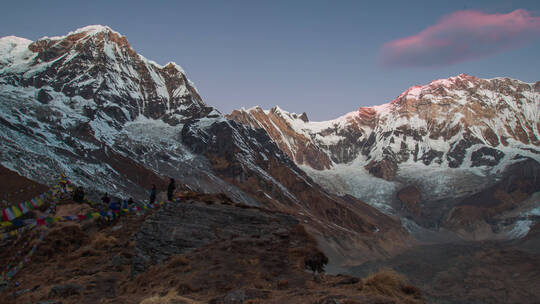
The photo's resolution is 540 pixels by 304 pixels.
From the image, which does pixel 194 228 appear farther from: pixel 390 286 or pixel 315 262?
pixel 390 286

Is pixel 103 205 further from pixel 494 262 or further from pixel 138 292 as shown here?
pixel 494 262

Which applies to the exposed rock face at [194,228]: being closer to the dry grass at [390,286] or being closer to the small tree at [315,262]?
the small tree at [315,262]

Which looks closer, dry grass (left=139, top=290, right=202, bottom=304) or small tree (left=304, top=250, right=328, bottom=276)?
dry grass (left=139, top=290, right=202, bottom=304)

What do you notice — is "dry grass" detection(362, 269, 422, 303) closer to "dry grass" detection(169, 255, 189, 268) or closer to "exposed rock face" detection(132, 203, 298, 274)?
"exposed rock face" detection(132, 203, 298, 274)

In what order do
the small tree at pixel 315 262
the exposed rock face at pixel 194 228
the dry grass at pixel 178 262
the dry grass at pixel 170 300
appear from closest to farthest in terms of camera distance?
the dry grass at pixel 170 300
the small tree at pixel 315 262
the dry grass at pixel 178 262
the exposed rock face at pixel 194 228

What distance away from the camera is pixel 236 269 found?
19.3m

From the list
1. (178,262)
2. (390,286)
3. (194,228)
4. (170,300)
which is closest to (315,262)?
(390,286)

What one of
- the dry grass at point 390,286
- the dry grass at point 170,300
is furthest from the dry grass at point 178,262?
the dry grass at point 390,286

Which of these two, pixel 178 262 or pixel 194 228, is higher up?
pixel 194 228

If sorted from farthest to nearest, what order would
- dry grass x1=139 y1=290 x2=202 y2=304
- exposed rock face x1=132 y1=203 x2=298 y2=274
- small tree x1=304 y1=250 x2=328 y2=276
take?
exposed rock face x1=132 y1=203 x2=298 y2=274
small tree x1=304 y1=250 x2=328 y2=276
dry grass x1=139 y1=290 x2=202 y2=304

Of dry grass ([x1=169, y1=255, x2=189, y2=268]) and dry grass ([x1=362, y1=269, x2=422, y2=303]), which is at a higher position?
dry grass ([x1=169, y1=255, x2=189, y2=268])

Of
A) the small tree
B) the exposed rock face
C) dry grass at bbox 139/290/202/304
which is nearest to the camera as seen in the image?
dry grass at bbox 139/290/202/304

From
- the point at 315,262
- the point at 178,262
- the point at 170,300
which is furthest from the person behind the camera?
the point at 178,262

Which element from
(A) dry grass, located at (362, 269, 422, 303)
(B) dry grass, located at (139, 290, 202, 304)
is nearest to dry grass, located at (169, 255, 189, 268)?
(B) dry grass, located at (139, 290, 202, 304)
